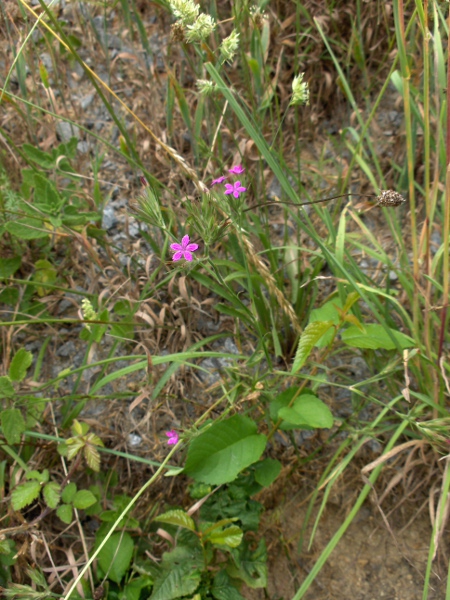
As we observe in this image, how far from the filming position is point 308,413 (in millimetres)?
1230

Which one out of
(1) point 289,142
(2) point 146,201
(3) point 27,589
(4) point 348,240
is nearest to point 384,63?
(1) point 289,142

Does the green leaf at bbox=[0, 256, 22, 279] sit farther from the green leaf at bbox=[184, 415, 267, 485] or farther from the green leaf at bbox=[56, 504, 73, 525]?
the green leaf at bbox=[184, 415, 267, 485]

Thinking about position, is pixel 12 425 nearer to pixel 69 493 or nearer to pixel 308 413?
pixel 69 493

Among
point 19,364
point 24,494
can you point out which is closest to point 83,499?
point 24,494

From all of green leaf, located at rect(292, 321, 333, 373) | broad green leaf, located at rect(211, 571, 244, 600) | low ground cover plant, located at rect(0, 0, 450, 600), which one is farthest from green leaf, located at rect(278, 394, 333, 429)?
broad green leaf, located at rect(211, 571, 244, 600)

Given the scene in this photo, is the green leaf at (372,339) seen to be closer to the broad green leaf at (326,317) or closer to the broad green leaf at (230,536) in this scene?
the broad green leaf at (326,317)

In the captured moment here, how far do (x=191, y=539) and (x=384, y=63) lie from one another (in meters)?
1.67

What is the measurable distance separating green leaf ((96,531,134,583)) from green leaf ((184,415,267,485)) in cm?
29

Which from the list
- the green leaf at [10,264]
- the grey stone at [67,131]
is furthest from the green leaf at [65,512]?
the grey stone at [67,131]

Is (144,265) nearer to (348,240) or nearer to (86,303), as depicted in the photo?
(86,303)

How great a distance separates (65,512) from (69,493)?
53 millimetres

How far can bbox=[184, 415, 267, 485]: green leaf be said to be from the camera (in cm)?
126

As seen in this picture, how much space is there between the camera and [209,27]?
1176 millimetres

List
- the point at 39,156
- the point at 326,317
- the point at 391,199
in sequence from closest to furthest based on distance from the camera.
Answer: the point at 391,199 < the point at 326,317 < the point at 39,156
